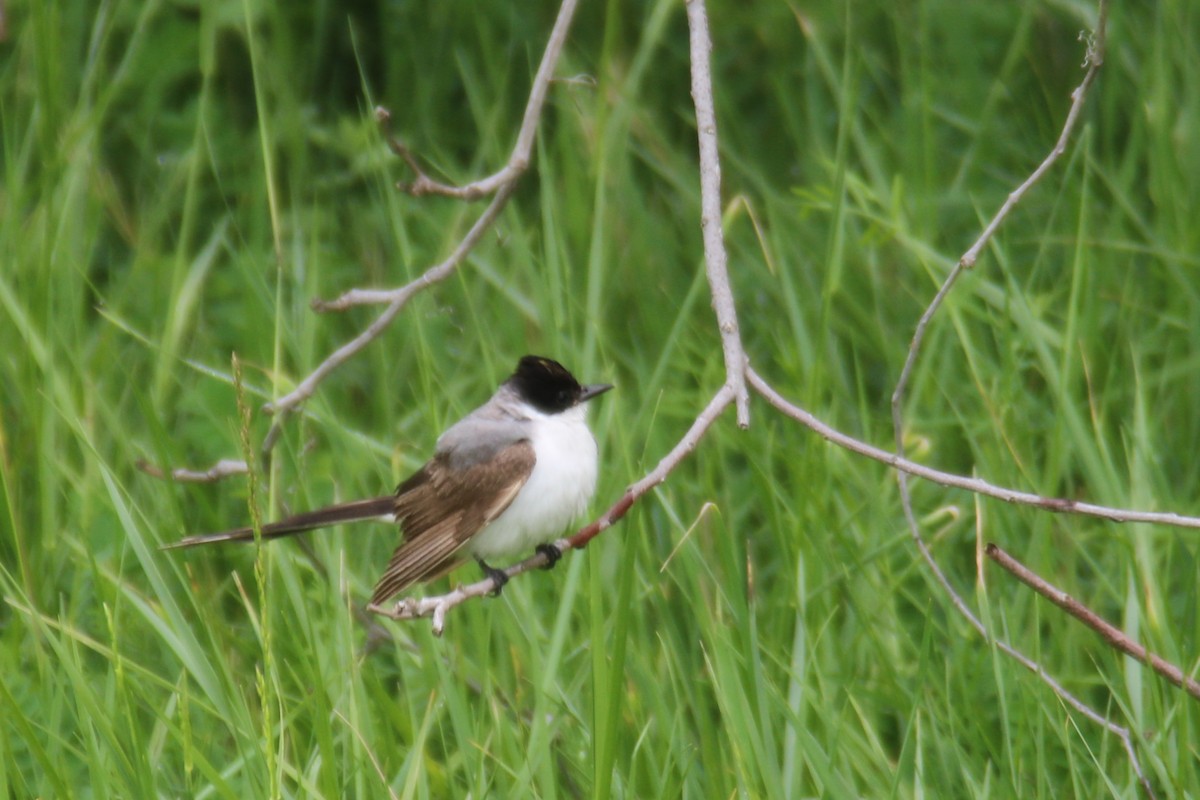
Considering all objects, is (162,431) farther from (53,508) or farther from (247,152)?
(247,152)

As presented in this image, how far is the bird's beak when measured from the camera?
13.2 ft

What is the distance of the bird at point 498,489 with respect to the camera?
3.88 metres

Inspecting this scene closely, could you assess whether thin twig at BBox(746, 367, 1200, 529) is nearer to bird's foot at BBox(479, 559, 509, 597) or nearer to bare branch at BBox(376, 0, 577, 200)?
bird's foot at BBox(479, 559, 509, 597)

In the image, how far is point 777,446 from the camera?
13.5 ft

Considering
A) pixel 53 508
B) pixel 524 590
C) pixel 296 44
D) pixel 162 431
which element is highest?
pixel 296 44

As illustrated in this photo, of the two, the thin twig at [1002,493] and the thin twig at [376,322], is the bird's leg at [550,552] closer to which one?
the thin twig at [376,322]

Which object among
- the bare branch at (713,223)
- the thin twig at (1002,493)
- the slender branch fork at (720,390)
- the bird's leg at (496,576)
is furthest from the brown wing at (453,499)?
the thin twig at (1002,493)

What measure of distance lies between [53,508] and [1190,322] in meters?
3.35

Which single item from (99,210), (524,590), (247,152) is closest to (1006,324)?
(524,590)

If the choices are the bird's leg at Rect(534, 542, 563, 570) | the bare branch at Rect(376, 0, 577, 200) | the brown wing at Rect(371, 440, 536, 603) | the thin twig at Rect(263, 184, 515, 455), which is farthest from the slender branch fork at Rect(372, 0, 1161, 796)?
the thin twig at Rect(263, 184, 515, 455)

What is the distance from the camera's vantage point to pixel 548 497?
3988 millimetres

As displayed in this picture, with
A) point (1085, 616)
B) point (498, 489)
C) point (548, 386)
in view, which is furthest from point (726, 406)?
point (548, 386)

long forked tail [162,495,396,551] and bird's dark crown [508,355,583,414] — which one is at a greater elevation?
bird's dark crown [508,355,583,414]

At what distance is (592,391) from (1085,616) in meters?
1.67
